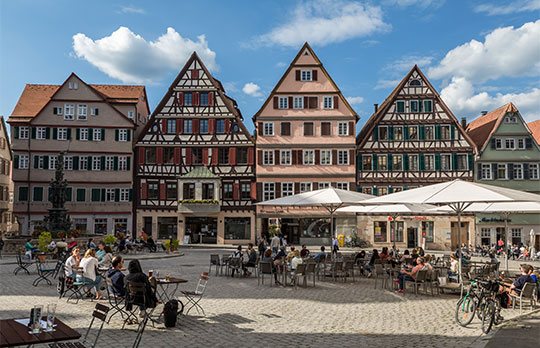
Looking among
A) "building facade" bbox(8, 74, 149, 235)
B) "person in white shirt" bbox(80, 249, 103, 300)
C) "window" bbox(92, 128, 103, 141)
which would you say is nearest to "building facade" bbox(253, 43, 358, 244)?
"building facade" bbox(8, 74, 149, 235)

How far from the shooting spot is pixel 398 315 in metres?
10.8

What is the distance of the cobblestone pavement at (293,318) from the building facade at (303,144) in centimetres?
2456

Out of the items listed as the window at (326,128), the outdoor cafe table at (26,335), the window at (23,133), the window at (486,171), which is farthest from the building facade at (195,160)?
the outdoor cafe table at (26,335)

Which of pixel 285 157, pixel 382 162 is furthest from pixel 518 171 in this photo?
pixel 285 157

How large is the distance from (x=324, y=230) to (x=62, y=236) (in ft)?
69.8

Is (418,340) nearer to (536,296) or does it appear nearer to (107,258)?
(536,296)

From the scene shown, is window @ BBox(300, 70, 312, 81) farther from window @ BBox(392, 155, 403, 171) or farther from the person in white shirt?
the person in white shirt

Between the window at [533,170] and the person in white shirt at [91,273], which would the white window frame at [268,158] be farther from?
the person in white shirt at [91,273]

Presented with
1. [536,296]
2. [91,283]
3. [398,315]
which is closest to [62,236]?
[91,283]

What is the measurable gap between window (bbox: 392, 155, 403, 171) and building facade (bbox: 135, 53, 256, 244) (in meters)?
11.7

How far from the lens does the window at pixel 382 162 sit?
39812 millimetres

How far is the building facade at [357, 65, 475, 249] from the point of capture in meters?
39.3

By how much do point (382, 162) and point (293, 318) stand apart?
31.1m

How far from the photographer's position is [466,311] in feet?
32.9
